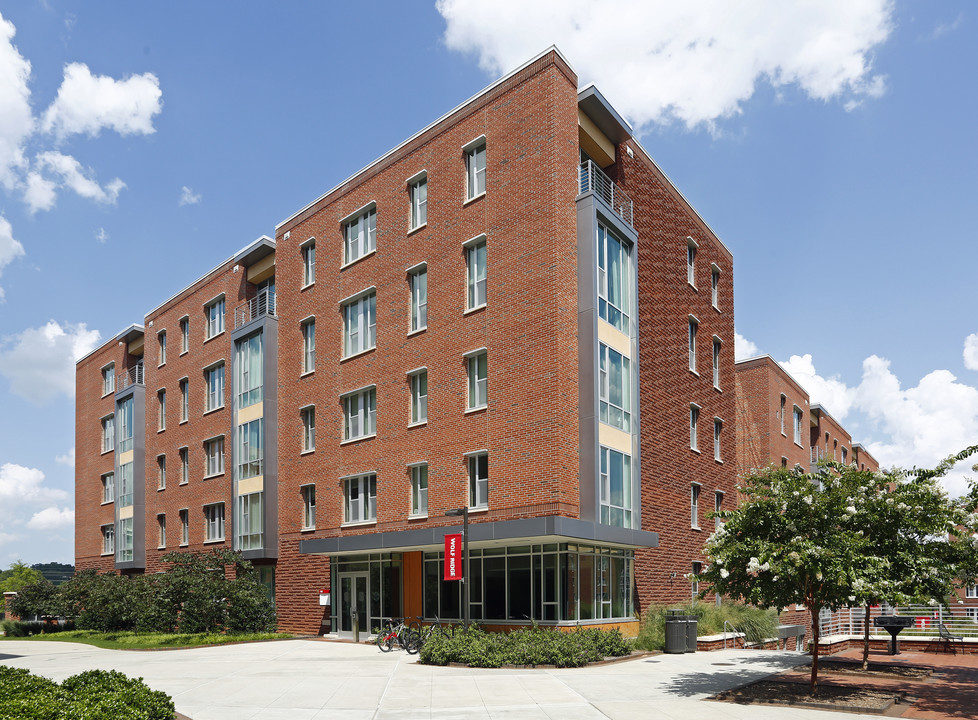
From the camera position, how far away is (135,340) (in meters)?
52.4

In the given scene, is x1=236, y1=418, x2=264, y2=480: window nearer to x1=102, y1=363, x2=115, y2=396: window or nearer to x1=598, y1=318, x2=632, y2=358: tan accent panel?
x1=598, y1=318, x2=632, y2=358: tan accent panel

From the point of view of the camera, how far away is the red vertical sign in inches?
984

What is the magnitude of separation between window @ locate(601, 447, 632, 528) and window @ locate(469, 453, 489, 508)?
361 cm

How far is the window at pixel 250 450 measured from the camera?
36.8m

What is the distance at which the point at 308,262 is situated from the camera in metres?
36.4

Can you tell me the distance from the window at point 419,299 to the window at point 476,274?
7.00ft

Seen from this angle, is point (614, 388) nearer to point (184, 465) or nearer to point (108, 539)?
point (184, 465)

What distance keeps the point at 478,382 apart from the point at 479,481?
3161mm

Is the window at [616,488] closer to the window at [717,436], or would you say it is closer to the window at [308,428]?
the window at [717,436]

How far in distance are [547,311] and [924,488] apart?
11823 millimetres

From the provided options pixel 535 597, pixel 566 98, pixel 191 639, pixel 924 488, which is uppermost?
pixel 566 98

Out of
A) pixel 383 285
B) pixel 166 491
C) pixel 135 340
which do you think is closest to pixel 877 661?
pixel 383 285

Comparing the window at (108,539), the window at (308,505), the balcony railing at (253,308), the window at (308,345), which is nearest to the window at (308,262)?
the window at (308,345)

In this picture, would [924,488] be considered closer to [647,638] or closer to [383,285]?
[647,638]
